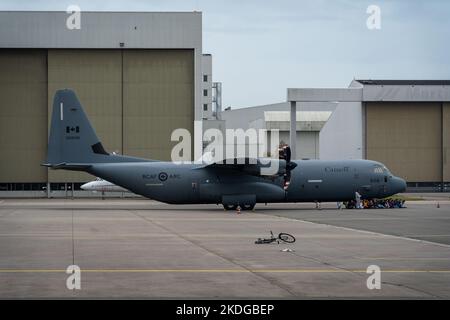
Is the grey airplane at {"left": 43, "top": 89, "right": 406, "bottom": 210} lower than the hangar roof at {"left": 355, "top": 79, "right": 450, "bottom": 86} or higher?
lower

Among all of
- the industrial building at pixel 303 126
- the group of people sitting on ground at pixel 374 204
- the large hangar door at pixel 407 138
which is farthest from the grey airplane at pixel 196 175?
the industrial building at pixel 303 126

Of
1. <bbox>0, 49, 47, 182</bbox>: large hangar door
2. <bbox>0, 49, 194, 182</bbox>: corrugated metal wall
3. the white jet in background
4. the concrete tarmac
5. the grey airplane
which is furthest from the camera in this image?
<bbox>0, 49, 47, 182</bbox>: large hangar door

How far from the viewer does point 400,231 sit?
30828mm

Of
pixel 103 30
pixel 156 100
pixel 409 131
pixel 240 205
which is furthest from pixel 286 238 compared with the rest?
pixel 409 131

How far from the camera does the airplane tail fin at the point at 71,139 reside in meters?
48.3

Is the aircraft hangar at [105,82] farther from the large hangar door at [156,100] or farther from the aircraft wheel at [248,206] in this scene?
the aircraft wheel at [248,206]

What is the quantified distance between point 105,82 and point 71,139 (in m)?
27.7

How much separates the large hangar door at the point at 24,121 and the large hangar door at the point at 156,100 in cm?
850

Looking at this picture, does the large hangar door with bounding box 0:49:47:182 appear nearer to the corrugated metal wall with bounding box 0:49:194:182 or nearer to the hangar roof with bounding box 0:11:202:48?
the corrugated metal wall with bounding box 0:49:194:182

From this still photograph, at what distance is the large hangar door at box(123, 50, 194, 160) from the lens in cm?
7562

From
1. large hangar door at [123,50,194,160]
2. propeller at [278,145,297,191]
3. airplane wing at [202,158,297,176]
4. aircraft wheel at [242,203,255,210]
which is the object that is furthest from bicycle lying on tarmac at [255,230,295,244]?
large hangar door at [123,50,194,160]

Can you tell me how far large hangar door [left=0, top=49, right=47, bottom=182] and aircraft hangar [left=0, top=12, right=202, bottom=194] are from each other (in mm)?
101
